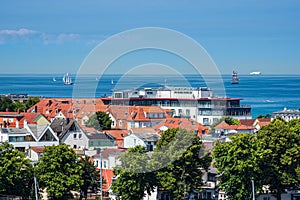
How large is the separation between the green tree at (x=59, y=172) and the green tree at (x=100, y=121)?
576 inches

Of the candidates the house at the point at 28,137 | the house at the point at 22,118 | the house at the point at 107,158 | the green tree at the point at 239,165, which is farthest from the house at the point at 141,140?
the green tree at the point at 239,165

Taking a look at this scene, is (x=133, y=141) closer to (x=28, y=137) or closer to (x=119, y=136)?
(x=119, y=136)

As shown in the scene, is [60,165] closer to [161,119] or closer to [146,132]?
[146,132]

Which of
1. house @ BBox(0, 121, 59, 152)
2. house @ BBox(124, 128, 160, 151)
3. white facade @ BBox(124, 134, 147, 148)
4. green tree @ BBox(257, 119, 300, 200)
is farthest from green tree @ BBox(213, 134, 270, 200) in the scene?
house @ BBox(0, 121, 59, 152)

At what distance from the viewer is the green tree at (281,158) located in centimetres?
2034

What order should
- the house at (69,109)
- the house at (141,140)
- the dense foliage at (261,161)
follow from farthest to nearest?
the house at (69,109)
the house at (141,140)
the dense foliage at (261,161)

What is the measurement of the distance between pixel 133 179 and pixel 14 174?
10.7 feet

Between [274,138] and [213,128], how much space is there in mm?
16336

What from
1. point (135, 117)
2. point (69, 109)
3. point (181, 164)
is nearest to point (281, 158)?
point (181, 164)

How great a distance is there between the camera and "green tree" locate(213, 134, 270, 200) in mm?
19391

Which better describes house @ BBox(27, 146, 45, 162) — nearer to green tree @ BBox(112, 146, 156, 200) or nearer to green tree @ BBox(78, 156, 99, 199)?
green tree @ BBox(78, 156, 99, 199)

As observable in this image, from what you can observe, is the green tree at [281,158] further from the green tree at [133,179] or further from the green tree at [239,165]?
the green tree at [133,179]

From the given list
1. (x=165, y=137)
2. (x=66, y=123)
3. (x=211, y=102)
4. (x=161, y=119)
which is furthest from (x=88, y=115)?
(x=165, y=137)

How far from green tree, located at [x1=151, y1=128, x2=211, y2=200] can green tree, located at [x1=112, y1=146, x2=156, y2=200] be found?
0.28 meters
